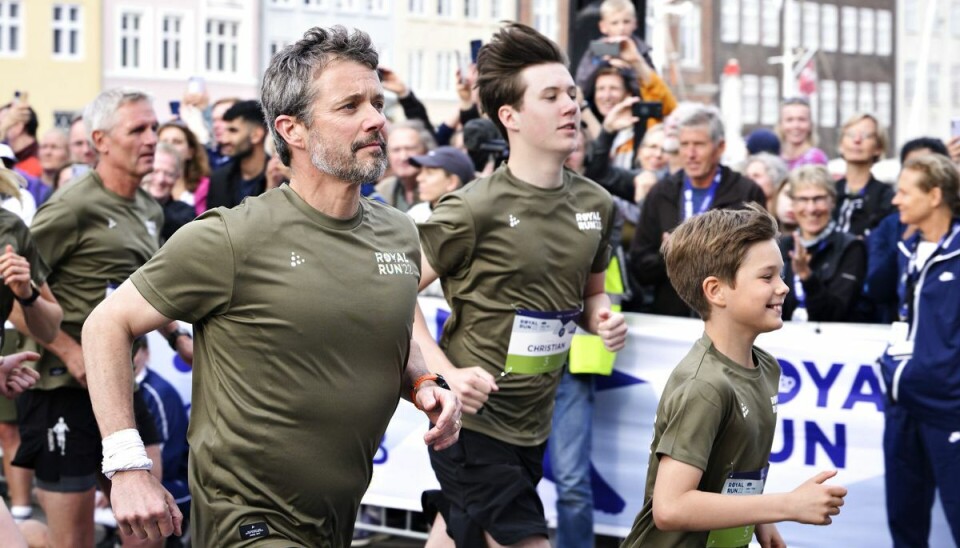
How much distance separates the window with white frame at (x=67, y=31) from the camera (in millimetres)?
50438

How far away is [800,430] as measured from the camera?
7.92 m

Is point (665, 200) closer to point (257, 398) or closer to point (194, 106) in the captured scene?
point (257, 398)

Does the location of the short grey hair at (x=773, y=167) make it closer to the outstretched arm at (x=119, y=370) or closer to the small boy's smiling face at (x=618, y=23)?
the small boy's smiling face at (x=618, y=23)

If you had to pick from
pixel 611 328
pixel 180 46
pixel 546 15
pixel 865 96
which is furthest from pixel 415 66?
pixel 611 328

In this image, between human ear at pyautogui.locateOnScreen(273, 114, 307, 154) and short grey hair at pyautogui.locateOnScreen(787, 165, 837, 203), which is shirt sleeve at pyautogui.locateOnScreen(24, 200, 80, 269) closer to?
human ear at pyautogui.locateOnScreen(273, 114, 307, 154)

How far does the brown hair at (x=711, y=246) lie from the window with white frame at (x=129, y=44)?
48.8 meters

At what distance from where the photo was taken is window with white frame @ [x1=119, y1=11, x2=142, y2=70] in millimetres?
51812

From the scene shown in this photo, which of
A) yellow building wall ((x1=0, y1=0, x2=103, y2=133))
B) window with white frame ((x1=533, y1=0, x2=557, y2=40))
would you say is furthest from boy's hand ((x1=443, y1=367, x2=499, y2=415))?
window with white frame ((x1=533, y1=0, x2=557, y2=40))

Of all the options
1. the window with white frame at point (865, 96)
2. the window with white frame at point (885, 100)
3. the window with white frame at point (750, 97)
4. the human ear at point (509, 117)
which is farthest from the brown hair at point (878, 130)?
the window with white frame at point (885, 100)

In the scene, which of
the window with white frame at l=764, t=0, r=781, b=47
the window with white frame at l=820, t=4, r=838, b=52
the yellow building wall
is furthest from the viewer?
the window with white frame at l=820, t=4, r=838, b=52

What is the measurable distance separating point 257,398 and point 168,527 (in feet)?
1.46

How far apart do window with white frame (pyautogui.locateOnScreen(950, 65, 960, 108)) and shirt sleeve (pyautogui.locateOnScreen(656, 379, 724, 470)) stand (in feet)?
246

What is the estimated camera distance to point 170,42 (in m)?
53.4

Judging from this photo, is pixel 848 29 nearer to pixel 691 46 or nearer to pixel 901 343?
pixel 691 46
